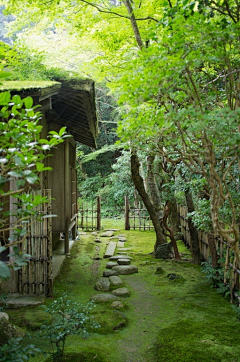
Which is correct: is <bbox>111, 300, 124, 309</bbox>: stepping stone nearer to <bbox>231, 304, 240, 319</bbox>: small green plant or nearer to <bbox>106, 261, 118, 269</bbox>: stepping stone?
<bbox>231, 304, 240, 319</bbox>: small green plant

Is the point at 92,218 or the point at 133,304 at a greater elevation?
the point at 92,218

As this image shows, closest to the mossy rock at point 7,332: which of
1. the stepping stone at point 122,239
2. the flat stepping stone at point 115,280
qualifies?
the flat stepping stone at point 115,280

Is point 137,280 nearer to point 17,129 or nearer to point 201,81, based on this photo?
point 201,81

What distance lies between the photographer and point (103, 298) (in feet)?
19.9

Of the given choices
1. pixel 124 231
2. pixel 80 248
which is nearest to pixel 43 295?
pixel 80 248

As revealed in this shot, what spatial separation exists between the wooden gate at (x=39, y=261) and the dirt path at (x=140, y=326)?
5.59 feet

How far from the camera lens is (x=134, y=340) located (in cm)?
457

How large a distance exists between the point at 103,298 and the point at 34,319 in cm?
168

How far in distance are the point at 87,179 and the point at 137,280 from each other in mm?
16838

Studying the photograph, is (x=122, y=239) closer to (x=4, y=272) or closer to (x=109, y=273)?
(x=109, y=273)

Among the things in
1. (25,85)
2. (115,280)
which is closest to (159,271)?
(115,280)

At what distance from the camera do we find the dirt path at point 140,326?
4182 millimetres

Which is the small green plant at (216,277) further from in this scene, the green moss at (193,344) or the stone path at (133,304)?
the green moss at (193,344)

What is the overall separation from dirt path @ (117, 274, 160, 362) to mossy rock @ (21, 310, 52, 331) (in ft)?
3.80
